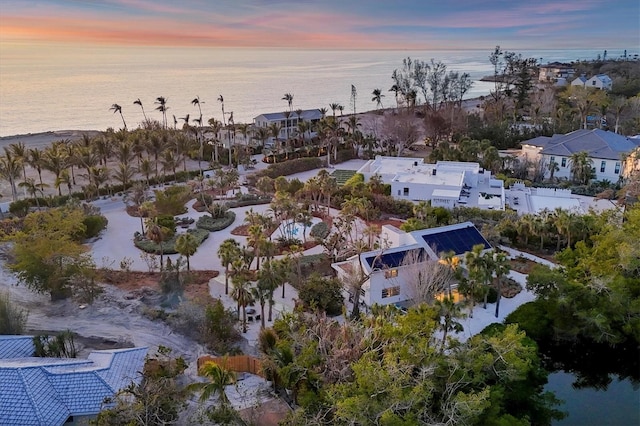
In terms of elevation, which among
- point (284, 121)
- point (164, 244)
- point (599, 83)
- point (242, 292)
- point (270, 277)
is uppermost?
point (599, 83)

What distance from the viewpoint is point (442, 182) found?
4194 centimetres

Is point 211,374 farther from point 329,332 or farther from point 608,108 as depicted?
point 608,108

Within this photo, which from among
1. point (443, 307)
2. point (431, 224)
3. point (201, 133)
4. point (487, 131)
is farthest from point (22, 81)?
point (443, 307)

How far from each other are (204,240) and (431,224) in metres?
14.6

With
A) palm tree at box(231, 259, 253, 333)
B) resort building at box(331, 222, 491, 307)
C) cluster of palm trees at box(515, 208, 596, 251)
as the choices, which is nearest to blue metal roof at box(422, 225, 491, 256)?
resort building at box(331, 222, 491, 307)

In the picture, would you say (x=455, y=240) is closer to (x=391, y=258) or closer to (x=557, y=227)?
(x=391, y=258)

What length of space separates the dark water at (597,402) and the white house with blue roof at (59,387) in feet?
52.0

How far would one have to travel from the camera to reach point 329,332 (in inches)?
760

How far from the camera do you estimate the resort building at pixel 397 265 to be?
2500 centimetres

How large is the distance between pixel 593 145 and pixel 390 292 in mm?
33234

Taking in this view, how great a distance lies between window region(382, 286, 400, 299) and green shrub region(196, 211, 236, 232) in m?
15.0

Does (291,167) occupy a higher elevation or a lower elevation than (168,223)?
higher

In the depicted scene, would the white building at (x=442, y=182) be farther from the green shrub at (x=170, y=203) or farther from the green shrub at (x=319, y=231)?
the green shrub at (x=170, y=203)

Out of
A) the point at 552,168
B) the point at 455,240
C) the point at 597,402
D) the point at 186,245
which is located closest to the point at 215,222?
the point at 186,245
